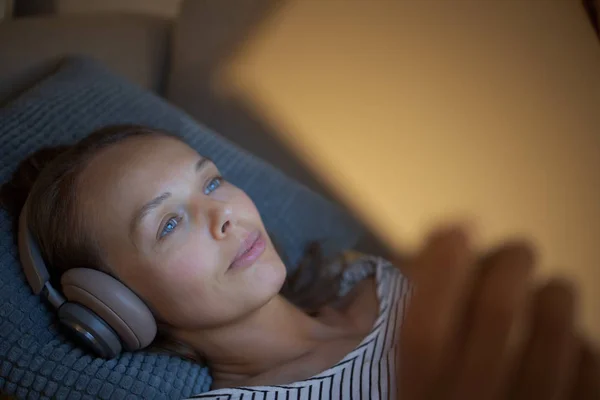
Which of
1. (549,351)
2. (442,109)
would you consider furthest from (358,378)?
(442,109)

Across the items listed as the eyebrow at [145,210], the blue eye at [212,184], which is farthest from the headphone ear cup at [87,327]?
the blue eye at [212,184]

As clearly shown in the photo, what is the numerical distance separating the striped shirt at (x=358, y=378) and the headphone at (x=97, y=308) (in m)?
0.14

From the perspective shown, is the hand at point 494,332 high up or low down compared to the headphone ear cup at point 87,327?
up

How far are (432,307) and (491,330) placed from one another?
0.05 meters

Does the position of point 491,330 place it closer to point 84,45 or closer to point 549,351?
point 549,351

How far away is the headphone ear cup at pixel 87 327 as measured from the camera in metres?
0.68

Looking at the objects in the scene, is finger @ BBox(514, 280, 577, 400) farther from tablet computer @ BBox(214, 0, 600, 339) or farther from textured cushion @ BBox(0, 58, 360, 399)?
textured cushion @ BBox(0, 58, 360, 399)

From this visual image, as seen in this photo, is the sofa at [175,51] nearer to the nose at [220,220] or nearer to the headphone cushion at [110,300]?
the nose at [220,220]

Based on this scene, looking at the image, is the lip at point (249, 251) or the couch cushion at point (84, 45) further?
the couch cushion at point (84, 45)

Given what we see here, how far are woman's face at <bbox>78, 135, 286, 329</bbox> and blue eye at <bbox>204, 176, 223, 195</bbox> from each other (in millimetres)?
15

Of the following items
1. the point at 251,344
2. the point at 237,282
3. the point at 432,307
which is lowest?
→ the point at 251,344

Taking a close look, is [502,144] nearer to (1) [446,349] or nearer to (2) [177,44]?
(1) [446,349]

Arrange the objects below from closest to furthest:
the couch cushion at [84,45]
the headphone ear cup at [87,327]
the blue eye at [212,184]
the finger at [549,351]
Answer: the finger at [549,351] < the headphone ear cup at [87,327] < the blue eye at [212,184] < the couch cushion at [84,45]

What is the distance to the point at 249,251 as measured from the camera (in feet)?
2.49
